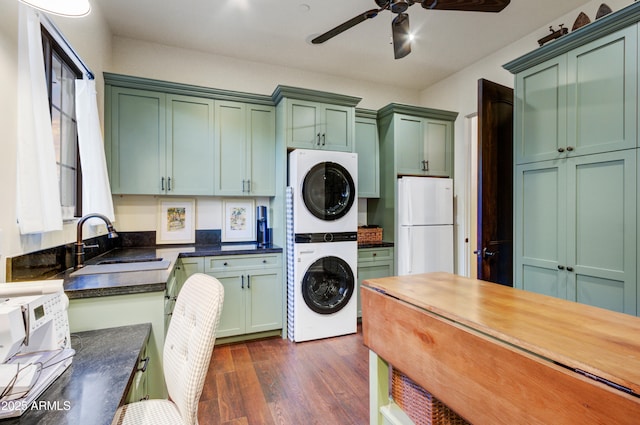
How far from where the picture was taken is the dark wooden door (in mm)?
2523

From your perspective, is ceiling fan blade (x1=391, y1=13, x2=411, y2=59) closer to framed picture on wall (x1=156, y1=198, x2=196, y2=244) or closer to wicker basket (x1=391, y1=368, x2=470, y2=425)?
wicker basket (x1=391, y1=368, x2=470, y2=425)

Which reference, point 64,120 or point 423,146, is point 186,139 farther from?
point 423,146

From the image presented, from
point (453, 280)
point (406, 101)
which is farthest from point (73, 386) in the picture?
point (406, 101)

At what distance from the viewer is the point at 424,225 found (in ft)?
11.7

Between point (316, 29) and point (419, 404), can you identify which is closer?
point (419, 404)

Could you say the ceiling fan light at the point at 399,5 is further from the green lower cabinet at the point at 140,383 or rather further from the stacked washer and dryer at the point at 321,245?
the green lower cabinet at the point at 140,383

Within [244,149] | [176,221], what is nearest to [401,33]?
[244,149]

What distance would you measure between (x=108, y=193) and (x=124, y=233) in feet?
2.67

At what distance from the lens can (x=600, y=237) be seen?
203cm

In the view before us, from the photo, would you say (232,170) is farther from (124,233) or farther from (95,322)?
(95,322)

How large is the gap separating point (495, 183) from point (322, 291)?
189 cm

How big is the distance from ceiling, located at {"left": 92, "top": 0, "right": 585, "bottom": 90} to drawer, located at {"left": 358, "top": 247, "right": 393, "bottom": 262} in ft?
7.29

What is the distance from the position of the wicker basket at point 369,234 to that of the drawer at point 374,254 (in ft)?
0.49

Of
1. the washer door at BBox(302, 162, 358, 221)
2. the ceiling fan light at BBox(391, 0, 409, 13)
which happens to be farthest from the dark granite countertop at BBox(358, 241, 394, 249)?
the ceiling fan light at BBox(391, 0, 409, 13)
